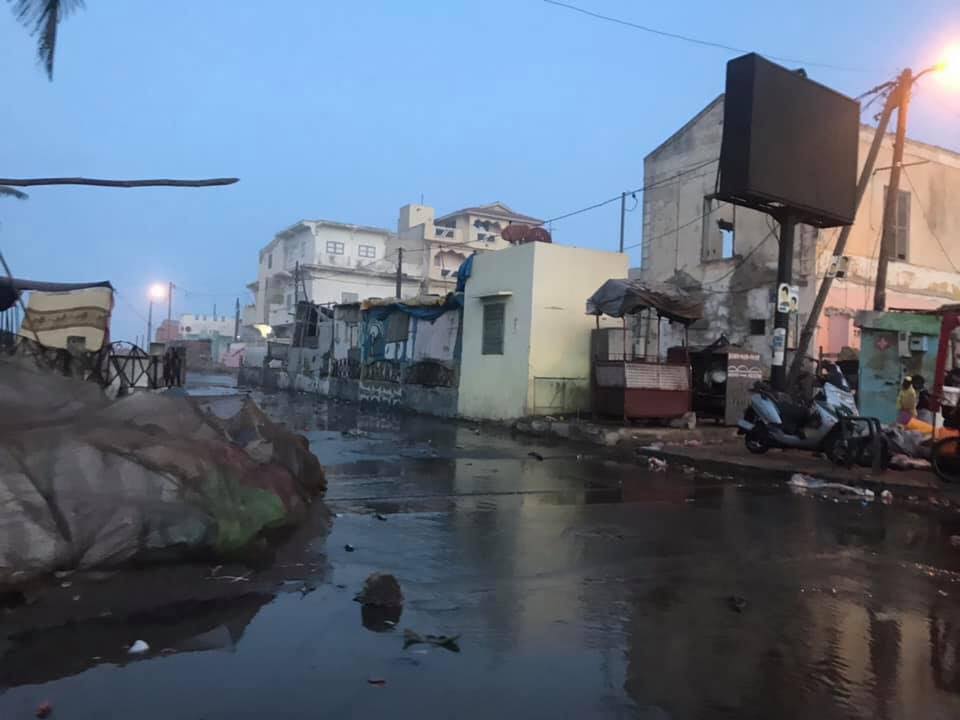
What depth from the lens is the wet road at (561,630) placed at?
3.02 meters

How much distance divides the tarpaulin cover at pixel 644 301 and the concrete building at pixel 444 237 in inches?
1732

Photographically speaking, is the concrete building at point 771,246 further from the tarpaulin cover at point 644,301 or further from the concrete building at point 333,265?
the concrete building at point 333,265

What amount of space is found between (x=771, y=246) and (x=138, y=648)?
71.9 ft

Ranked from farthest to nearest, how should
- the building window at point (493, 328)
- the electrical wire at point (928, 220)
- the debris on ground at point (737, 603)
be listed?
the electrical wire at point (928, 220) → the building window at point (493, 328) → the debris on ground at point (737, 603)

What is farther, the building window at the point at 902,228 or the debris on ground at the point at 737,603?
the building window at the point at 902,228

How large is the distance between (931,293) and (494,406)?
14965 millimetres

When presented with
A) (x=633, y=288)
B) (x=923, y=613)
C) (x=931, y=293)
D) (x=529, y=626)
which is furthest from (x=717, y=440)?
(x=931, y=293)

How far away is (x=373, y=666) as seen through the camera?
3318 mm

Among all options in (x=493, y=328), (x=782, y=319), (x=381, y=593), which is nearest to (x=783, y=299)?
(x=782, y=319)

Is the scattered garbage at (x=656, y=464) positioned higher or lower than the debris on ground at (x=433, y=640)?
higher

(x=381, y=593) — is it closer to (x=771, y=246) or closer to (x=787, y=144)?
(x=787, y=144)

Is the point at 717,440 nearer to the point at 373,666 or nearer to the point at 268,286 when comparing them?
the point at 373,666

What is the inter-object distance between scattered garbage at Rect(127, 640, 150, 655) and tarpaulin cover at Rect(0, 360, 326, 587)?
2.67ft

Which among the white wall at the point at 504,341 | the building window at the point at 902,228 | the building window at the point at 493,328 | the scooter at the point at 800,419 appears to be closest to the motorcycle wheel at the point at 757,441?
the scooter at the point at 800,419
